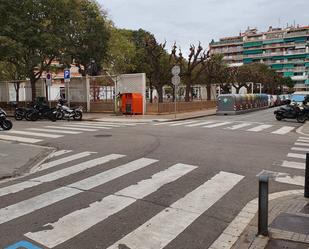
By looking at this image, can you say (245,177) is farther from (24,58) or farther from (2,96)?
(2,96)

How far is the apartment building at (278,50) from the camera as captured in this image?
400 feet

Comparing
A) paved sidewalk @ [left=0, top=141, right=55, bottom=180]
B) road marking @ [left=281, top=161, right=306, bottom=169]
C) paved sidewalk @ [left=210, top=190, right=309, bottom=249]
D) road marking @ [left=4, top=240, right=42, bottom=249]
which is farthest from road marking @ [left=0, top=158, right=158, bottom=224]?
road marking @ [left=281, top=161, right=306, bottom=169]

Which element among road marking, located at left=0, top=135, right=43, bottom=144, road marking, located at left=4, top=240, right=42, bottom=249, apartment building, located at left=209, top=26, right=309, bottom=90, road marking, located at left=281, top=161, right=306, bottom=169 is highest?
apartment building, located at left=209, top=26, right=309, bottom=90

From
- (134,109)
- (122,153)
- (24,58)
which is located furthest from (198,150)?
(24,58)

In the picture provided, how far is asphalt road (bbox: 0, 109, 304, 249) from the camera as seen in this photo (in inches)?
216

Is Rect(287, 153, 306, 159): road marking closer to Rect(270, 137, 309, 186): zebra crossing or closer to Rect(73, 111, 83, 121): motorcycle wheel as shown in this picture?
Rect(270, 137, 309, 186): zebra crossing

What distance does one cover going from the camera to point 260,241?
5.15 metres

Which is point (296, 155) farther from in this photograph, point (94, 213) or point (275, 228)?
point (94, 213)

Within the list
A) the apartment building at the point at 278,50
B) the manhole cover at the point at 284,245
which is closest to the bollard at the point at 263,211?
the manhole cover at the point at 284,245

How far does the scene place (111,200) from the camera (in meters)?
7.04

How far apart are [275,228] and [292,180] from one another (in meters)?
3.38

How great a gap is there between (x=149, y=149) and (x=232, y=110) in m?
22.9

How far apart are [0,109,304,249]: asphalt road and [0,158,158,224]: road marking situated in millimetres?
15

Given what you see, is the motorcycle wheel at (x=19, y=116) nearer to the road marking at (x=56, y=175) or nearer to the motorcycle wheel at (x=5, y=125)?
the motorcycle wheel at (x=5, y=125)
